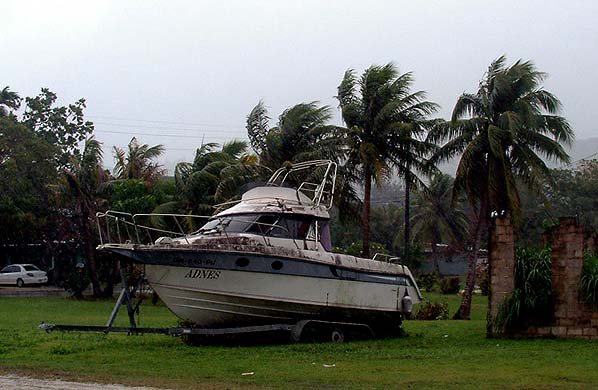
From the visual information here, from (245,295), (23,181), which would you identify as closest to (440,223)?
(23,181)

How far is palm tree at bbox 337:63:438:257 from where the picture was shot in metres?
33.9

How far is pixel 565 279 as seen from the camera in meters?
19.8

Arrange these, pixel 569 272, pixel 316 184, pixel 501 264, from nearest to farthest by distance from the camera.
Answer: pixel 569 272 < pixel 501 264 < pixel 316 184

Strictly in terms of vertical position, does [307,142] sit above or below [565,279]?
above

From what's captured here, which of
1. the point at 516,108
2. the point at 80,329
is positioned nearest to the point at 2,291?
the point at 516,108

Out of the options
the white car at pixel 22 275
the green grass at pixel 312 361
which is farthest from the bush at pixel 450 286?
the green grass at pixel 312 361

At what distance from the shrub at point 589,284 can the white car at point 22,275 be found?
4038 cm

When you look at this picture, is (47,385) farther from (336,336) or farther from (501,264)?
(501,264)

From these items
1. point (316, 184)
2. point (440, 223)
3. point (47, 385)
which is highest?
point (440, 223)

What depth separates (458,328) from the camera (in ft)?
82.6

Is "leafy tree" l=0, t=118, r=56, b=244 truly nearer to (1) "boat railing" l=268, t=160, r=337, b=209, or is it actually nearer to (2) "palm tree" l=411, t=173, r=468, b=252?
(1) "boat railing" l=268, t=160, r=337, b=209

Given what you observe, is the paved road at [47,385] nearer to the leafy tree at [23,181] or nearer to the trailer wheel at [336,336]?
the trailer wheel at [336,336]

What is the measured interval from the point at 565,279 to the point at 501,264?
4.90 feet

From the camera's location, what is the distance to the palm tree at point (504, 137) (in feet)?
109
